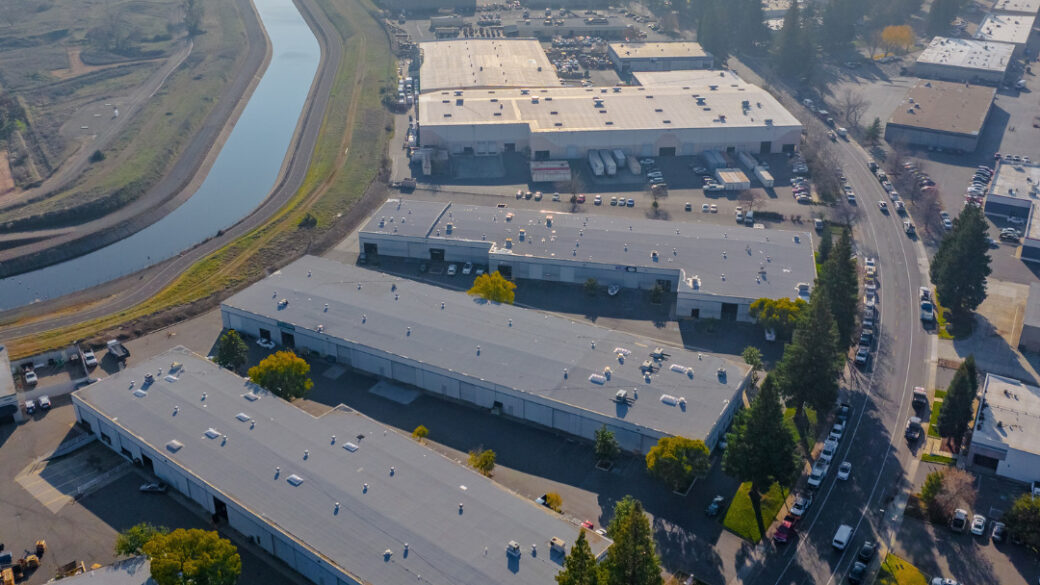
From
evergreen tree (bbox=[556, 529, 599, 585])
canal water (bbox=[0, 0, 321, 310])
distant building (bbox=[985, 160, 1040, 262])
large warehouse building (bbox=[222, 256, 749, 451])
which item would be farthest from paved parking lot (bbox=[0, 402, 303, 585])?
distant building (bbox=[985, 160, 1040, 262])

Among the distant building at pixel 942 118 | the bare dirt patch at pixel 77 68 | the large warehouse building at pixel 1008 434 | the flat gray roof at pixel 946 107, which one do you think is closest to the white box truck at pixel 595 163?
the distant building at pixel 942 118

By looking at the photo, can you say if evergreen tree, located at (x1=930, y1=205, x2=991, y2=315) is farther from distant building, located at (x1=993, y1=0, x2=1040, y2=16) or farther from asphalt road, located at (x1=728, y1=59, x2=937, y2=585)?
distant building, located at (x1=993, y1=0, x2=1040, y2=16)

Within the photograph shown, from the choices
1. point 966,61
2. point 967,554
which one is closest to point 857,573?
point 967,554

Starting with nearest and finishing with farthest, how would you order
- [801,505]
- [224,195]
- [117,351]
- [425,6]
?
[801,505] < [117,351] < [224,195] < [425,6]

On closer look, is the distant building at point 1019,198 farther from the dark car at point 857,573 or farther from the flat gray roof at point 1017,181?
the dark car at point 857,573

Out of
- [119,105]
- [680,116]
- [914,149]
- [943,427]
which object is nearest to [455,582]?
[943,427]

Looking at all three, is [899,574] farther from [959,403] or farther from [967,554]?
[959,403]
